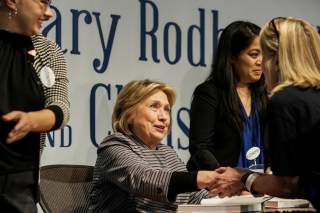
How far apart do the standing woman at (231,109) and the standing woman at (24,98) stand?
139cm

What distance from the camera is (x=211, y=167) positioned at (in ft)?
12.2

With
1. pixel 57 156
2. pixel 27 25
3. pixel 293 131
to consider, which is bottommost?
pixel 57 156

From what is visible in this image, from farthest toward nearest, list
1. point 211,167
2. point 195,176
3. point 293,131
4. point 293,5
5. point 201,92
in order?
point 293,5 → point 201,92 → point 211,167 → point 195,176 → point 293,131

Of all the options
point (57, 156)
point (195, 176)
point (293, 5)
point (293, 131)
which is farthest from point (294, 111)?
point (293, 5)

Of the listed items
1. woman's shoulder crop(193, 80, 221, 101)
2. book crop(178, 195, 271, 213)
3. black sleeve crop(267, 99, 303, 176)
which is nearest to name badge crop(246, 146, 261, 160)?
woman's shoulder crop(193, 80, 221, 101)

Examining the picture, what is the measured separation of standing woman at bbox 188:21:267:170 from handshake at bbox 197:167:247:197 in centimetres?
73

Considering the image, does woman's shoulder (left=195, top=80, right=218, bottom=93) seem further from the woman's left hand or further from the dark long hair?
the woman's left hand

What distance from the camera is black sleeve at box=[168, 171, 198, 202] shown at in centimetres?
303

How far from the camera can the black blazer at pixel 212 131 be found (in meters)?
3.88

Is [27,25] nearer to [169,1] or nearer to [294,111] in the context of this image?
[294,111]

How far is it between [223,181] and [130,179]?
45cm

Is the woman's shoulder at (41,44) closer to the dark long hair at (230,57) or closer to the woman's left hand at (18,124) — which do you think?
the woman's left hand at (18,124)

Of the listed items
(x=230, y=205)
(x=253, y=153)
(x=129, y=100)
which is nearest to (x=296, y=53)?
(x=230, y=205)

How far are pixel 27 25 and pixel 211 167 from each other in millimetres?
A: 1484
